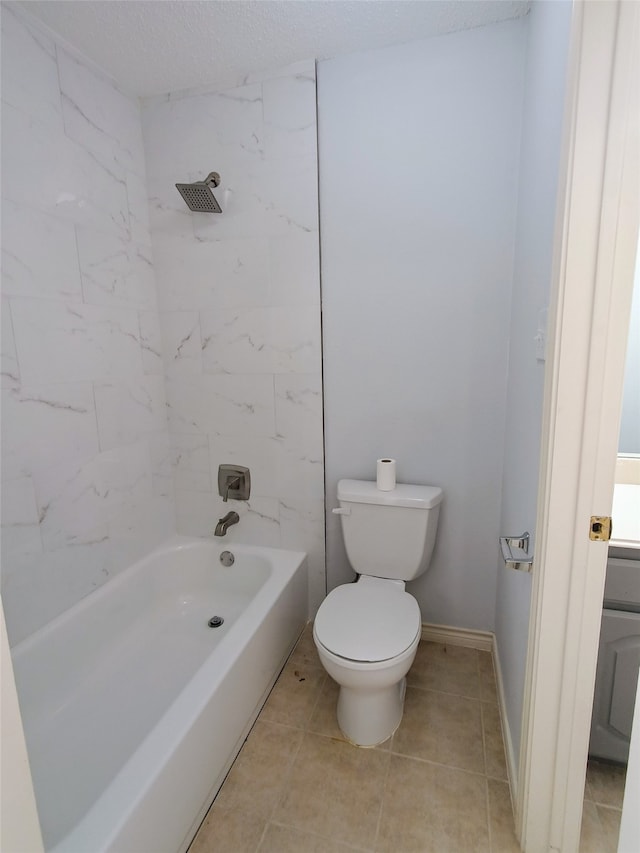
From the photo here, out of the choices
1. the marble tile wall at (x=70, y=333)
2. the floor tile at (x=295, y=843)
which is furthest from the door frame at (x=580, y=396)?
the marble tile wall at (x=70, y=333)

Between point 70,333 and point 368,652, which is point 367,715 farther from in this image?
point 70,333

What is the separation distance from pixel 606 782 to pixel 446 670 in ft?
1.98

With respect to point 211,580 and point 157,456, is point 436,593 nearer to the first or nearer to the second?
point 211,580

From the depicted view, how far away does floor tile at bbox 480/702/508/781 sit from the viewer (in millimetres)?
1370

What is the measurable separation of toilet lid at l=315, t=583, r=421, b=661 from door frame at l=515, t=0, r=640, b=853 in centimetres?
42

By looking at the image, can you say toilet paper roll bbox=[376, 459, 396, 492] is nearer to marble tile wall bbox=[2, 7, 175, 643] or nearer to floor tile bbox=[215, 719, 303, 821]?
floor tile bbox=[215, 719, 303, 821]

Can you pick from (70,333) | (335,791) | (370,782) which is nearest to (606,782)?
(370,782)

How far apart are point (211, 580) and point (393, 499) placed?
3.45 ft

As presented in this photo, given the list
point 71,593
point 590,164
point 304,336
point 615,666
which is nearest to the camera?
point 590,164

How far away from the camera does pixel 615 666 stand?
3.90ft

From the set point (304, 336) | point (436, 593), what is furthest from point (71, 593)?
point (436, 593)

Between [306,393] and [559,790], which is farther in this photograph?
[306,393]

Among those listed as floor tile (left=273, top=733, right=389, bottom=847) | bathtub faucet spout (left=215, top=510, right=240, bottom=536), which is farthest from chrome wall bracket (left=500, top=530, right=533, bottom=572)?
bathtub faucet spout (left=215, top=510, right=240, bottom=536)

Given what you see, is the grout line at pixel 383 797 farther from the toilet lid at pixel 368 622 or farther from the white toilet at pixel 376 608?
the toilet lid at pixel 368 622
